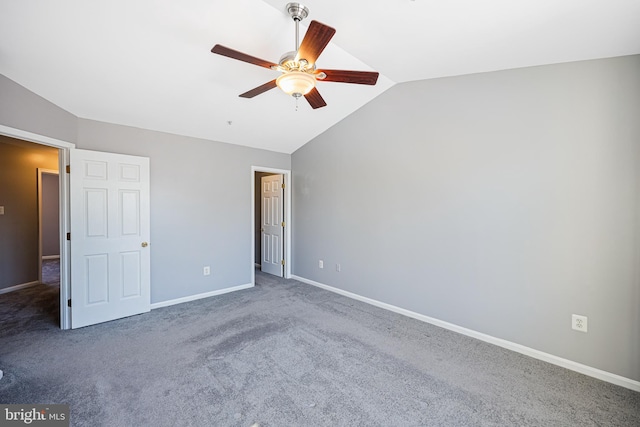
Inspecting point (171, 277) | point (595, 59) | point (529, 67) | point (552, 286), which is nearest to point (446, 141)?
point (529, 67)

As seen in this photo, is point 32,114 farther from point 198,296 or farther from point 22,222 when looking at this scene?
point 22,222

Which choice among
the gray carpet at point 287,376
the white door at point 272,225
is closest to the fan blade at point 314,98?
the gray carpet at point 287,376

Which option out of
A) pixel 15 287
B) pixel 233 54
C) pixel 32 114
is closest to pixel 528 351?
pixel 233 54

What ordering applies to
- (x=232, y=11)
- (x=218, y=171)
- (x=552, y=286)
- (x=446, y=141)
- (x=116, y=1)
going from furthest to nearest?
(x=218, y=171) → (x=446, y=141) → (x=552, y=286) → (x=232, y=11) → (x=116, y=1)

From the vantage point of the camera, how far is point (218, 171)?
14.3 feet

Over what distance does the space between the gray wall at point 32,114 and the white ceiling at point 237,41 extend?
A: 79mm

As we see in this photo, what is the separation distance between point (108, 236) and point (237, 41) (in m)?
2.72

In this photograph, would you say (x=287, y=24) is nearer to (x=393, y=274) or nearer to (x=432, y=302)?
(x=393, y=274)

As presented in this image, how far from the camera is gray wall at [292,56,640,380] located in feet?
7.39

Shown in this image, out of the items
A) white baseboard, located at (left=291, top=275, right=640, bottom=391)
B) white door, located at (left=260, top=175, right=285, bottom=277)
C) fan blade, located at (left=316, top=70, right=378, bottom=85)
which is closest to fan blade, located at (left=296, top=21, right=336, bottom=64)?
fan blade, located at (left=316, top=70, right=378, bottom=85)

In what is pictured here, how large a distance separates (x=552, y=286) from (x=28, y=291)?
718cm

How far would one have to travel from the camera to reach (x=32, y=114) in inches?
106

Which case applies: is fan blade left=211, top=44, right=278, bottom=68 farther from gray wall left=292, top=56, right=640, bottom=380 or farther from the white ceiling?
gray wall left=292, top=56, right=640, bottom=380

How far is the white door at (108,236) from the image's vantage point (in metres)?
3.14
